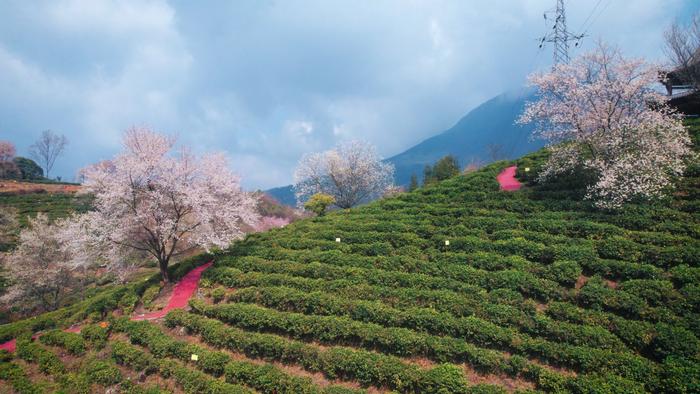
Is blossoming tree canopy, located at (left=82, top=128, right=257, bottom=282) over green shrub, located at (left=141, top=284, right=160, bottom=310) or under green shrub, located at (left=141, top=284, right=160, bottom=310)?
over

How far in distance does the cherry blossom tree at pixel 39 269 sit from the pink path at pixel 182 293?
44.0 ft

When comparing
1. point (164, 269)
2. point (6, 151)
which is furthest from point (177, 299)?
point (6, 151)

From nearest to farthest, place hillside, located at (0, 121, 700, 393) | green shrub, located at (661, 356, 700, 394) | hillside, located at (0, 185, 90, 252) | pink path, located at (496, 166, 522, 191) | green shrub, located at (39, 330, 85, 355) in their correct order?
green shrub, located at (661, 356, 700, 394) < hillside, located at (0, 121, 700, 393) < green shrub, located at (39, 330, 85, 355) < pink path, located at (496, 166, 522, 191) < hillside, located at (0, 185, 90, 252)

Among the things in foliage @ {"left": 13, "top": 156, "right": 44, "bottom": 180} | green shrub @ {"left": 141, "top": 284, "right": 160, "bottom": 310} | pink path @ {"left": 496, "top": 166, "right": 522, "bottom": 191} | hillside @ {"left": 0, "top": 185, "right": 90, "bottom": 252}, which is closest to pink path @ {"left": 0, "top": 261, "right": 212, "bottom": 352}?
green shrub @ {"left": 141, "top": 284, "right": 160, "bottom": 310}

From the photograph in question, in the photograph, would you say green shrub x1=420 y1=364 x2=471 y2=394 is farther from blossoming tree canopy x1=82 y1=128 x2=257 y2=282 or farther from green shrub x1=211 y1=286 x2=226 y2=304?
blossoming tree canopy x1=82 y1=128 x2=257 y2=282

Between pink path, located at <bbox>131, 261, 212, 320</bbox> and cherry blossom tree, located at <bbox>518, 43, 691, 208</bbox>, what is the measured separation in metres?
24.2

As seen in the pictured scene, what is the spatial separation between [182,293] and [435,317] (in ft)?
51.9

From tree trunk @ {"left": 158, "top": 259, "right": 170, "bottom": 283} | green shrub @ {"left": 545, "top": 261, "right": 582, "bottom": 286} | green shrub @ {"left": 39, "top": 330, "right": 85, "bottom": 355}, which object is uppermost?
tree trunk @ {"left": 158, "top": 259, "right": 170, "bottom": 283}

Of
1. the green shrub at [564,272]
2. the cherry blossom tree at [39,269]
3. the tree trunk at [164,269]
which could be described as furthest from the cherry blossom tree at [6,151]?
the green shrub at [564,272]

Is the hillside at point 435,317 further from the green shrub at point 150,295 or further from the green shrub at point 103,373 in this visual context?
the green shrub at point 150,295

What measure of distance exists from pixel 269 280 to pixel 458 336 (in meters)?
10.6

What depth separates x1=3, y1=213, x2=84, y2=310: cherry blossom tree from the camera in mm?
30438

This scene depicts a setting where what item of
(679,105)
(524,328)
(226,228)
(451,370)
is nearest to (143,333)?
(226,228)

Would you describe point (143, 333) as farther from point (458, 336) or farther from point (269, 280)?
point (458, 336)
